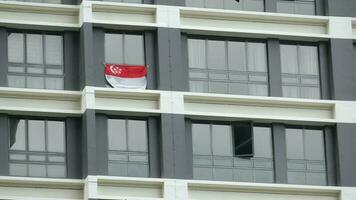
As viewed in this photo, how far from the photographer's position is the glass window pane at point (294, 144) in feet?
173

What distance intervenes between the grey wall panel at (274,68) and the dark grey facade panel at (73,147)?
7.54 meters

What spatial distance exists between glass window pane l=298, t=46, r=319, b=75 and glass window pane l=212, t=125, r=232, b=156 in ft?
13.2

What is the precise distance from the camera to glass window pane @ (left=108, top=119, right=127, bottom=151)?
51094mm

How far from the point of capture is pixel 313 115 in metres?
52.9

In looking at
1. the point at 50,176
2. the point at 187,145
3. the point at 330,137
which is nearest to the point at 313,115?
the point at 330,137

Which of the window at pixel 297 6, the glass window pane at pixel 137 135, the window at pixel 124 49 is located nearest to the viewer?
the glass window pane at pixel 137 135

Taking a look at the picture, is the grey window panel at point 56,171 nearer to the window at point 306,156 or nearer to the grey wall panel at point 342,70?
the window at point 306,156

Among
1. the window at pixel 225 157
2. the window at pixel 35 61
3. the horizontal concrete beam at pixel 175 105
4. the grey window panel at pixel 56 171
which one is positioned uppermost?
the window at pixel 35 61

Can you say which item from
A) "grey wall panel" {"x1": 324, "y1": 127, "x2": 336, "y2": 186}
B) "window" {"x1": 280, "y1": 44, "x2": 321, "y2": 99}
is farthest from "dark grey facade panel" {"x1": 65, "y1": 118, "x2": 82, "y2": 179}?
"grey wall panel" {"x1": 324, "y1": 127, "x2": 336, "y2": 186}

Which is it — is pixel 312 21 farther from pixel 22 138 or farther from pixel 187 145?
pixel 22 138

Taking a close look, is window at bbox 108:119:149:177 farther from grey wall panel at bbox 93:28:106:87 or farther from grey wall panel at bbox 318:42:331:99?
grey wall panel at bbox 318:42:331:99

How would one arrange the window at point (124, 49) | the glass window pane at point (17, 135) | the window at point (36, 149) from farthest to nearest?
the window at point (124, 49)
the glass window pane at point (17, 135)
the window at point (36, 149)

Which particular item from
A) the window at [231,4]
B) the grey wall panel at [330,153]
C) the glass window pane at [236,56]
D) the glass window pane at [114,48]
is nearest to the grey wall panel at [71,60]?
the glass window pane at [114,48]

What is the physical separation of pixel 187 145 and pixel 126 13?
5477mm
